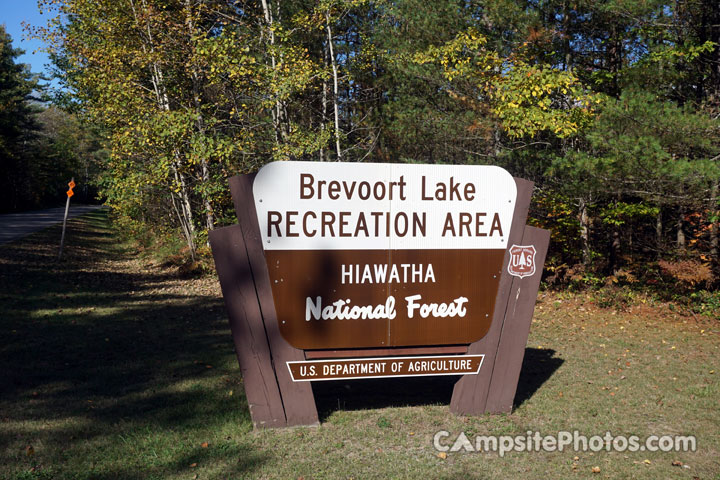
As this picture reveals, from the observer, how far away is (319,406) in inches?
235

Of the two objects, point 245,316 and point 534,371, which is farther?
point 534,371

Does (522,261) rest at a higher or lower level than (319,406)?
higher

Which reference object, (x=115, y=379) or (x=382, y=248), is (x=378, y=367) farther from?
(x=115, y=379)

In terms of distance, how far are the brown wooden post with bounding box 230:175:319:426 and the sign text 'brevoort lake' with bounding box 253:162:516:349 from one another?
6 cm

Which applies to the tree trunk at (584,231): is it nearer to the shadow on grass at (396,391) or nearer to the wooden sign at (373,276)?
the shadow on grass at (396,391)

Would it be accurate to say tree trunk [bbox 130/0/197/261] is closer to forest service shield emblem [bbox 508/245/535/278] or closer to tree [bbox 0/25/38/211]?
forest service shield emblem [bbox 508/245/535/278]

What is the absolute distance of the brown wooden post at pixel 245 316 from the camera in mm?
4984

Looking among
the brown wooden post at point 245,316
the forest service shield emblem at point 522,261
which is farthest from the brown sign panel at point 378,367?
the forest service shield emblem at point 522,261

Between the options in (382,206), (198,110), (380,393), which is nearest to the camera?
(382,206)

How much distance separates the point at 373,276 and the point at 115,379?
358 cm

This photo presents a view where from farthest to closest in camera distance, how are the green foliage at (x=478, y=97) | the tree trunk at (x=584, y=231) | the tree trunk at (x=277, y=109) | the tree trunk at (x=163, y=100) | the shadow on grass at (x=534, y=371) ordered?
the tree trunk at (x=163, y=100), the tree trunk at (x=277, y=109), the tree trunk at (x=584, y=231), the green foliage at (x=478, y=97), the shadow on grass at (x=534, y=371)

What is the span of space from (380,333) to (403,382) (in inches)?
81.6

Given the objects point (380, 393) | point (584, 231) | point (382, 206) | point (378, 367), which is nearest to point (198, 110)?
point (584, 231)

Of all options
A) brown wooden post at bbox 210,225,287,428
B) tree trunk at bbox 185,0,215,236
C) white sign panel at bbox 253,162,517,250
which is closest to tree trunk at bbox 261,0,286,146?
tree trunk at bbox 185,0,215,236
